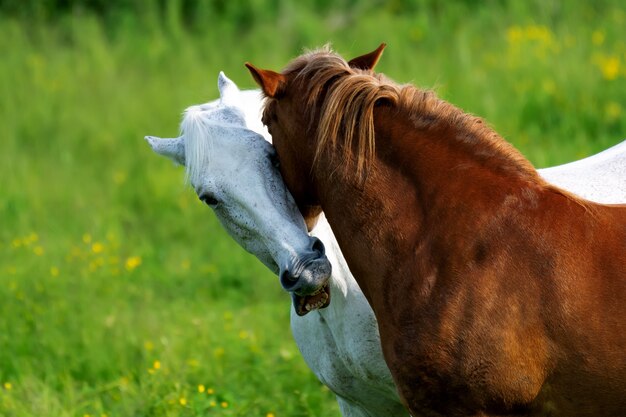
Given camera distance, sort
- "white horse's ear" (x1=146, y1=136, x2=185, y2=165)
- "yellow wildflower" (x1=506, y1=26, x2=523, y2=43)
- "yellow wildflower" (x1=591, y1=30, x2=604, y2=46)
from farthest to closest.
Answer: "yellow wildflower" (x1=506, y1=26, x2=523, y2=43) → "yellow wildflower" (x1=591, y1=30, x2=604, y2=46) → "white horse's ear" (x1=146, y1=136, x2=185, y2=165)

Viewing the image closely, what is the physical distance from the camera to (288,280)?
9.44 ft

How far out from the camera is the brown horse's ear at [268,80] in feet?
9.66

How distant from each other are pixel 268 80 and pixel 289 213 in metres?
0.43

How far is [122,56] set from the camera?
9859mm

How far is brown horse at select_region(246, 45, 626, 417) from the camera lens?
2.61 metres

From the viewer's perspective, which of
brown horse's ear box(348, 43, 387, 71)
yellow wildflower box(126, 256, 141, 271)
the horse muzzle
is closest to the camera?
the horse muzzle

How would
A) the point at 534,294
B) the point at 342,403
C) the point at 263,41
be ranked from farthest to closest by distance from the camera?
1. the point at 263,41
2. the point at 342,403
3. the point at 534,294

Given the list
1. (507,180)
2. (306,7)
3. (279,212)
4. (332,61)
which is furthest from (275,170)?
(306,7)

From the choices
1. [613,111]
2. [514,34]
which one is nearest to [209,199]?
[613,111]

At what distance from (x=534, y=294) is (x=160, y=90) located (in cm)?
697

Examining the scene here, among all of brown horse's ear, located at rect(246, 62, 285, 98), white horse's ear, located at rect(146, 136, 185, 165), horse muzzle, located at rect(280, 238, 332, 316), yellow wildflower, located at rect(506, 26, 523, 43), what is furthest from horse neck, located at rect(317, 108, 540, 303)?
yellow wildflower, located at rect(506, 26, 523, 43)

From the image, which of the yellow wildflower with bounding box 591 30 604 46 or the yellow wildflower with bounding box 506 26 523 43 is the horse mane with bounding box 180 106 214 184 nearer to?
the yellow wildflower with bounding box 506 26 523 43

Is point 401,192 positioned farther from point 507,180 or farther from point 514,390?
point 514,390

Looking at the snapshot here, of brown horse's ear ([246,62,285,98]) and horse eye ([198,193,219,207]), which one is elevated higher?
brown horse's ear ([246,62,285,98])
